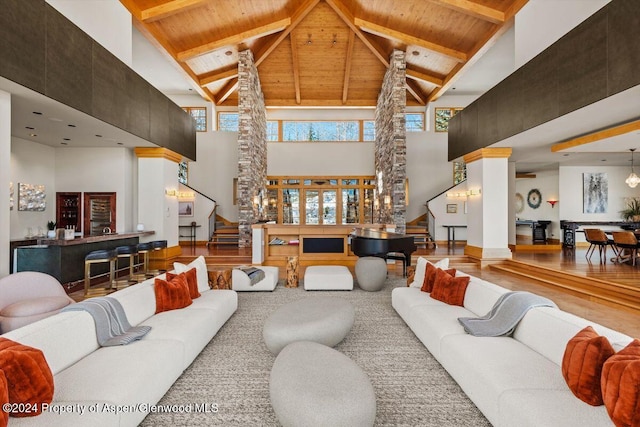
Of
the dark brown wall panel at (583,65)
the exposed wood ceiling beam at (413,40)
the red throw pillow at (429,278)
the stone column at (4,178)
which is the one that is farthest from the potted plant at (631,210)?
the stone column at (4,178)

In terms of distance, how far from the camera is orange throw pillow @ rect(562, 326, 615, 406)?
1.83m

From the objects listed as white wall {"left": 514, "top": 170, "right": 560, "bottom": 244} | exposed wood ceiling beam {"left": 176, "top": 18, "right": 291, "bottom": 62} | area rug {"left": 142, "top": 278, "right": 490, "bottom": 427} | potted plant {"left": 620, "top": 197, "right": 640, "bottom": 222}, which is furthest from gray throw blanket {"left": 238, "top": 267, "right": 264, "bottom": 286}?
potted plant {"left": 620, "top": 197, "right": 640, "bottom": 222}

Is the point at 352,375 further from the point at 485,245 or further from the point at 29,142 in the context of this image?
the point at 29,142

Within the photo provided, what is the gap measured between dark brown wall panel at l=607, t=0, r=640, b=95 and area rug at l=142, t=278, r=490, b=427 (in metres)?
4.22

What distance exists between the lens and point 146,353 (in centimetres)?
251

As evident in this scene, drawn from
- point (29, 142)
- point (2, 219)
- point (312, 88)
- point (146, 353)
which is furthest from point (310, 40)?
point (146, 353)

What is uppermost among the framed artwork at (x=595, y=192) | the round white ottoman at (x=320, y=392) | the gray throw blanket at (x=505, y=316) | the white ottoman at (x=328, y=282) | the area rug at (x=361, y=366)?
the framed artwork at (x=595, y=192)

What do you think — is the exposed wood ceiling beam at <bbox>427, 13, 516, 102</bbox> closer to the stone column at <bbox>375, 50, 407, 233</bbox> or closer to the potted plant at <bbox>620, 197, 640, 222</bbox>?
the stone column at <bbox>375, 50, 407, 233</bbox>

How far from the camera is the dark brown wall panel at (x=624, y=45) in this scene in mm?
3977

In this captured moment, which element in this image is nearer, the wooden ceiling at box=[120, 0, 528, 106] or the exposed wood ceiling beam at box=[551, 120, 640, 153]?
the exposed wood ceiling beam at box=[551, 120, 640, 153]

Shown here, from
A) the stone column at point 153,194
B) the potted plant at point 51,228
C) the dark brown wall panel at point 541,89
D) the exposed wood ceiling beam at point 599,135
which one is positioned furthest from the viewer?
the stone column at point 153,194

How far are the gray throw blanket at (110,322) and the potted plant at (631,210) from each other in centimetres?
1326

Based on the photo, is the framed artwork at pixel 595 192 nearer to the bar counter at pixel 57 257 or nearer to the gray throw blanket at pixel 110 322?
the gray throw blanket at pixel 110 322

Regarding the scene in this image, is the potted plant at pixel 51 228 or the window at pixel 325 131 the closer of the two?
the potted plant at pixel 51 228
